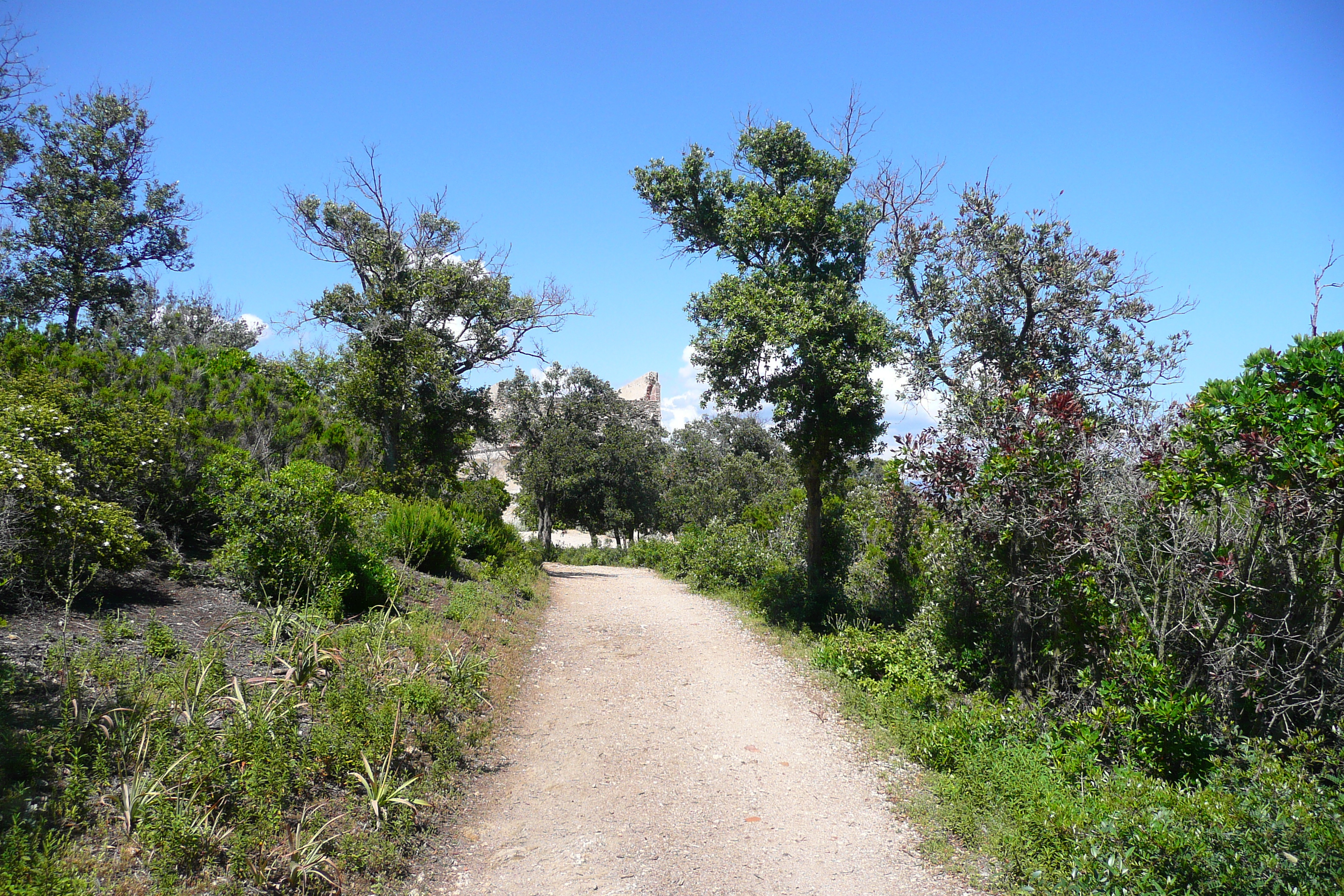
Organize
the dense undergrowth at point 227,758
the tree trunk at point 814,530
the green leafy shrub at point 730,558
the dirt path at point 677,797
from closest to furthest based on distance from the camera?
the dense undergrowth at point 227,758 < the dirt path at point 677,797 < the tree trunk at point 814,530 < the green leafy shrub at point 730,558

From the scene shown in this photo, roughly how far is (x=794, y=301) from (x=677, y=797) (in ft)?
22.9

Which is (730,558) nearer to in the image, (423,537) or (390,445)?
(423,537)

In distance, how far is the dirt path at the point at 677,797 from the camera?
4.10m

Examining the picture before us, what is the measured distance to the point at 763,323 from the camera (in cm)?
995

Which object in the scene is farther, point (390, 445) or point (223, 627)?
point (390, 445)

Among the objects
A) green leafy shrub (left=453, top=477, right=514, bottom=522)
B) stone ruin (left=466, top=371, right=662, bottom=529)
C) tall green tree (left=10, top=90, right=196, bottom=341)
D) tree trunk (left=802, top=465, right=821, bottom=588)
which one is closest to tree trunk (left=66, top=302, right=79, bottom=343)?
tall green tree (left=10, top=90, right=196, bottom=341)

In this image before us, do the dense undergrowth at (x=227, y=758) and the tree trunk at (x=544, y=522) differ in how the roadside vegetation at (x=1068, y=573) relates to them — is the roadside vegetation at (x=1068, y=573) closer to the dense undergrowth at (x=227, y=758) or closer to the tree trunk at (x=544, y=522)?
the dense undergrowth at (x=227, y=758)

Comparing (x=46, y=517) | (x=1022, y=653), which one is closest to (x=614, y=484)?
(x=1022, y=653)

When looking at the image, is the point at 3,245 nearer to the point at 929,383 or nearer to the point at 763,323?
the point at 763,323

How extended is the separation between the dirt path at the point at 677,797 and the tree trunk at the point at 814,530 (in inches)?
131

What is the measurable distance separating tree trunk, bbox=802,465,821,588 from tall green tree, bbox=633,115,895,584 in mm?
24

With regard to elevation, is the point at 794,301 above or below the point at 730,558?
above

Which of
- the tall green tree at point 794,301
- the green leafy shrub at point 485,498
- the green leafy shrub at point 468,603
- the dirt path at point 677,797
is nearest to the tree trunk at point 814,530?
the tall green tree at point 794,301

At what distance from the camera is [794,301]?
10055 mm
